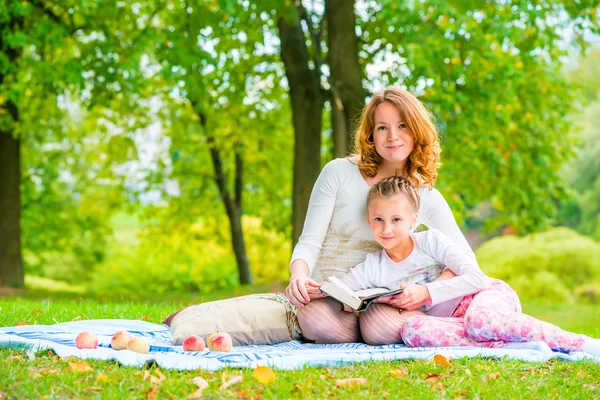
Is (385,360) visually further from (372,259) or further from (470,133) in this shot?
(470,133)

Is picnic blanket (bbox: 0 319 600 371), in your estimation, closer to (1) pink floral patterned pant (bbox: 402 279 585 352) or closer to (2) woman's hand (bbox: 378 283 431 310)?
(1) pink floral patterned pant (bbox: 402 279 585 352)

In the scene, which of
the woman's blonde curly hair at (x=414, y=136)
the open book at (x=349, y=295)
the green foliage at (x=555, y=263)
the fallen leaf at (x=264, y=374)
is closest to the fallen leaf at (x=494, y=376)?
the open book at (x=349, y=295)

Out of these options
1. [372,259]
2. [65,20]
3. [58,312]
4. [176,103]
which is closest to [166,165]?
[176,103]

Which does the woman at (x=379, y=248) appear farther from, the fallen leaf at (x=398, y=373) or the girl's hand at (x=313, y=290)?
the fallen leaf at (x=398, y=373)

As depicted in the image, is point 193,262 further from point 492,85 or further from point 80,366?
point 80,366

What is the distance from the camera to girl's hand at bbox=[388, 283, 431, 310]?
3889 millimetres

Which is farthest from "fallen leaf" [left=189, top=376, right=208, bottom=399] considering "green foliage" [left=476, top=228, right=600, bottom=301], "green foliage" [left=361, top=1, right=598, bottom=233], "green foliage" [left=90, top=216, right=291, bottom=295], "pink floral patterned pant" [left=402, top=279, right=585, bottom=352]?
"green foliage" [left=476, top=228, right=600, bottom=301]

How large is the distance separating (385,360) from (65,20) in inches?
345

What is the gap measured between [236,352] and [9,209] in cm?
969

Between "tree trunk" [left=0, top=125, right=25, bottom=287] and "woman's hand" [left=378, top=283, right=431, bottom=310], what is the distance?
972 cm

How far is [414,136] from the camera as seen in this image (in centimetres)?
426

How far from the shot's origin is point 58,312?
5258 mm

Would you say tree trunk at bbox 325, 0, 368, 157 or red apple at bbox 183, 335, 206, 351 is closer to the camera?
red apple at bbox 183, 335, 206, 351

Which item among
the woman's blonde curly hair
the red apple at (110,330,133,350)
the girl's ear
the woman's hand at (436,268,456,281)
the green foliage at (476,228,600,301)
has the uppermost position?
the woman's blonde curly hair
